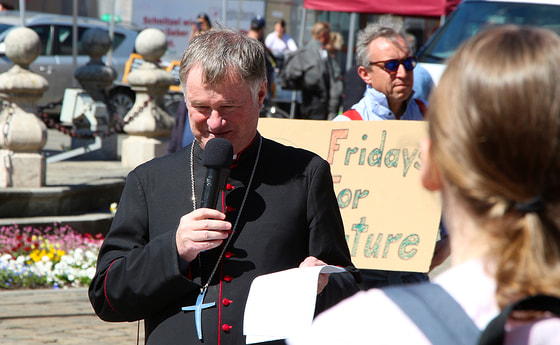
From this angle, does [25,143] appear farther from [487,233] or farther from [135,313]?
[487,233]

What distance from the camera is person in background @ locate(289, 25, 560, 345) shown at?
46.9 inches

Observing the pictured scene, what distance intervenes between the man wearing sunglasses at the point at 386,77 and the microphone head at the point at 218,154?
63.2 inches

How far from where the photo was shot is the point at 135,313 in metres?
2.41

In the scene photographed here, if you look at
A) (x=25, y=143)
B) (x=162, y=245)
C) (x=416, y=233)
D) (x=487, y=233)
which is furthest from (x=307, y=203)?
(x=25, y=143)

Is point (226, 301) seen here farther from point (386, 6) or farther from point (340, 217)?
point (386, 6)

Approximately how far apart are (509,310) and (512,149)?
0.25 meters

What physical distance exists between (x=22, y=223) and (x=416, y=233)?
4.91 m

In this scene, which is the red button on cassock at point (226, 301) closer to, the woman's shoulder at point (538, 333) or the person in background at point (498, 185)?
the person in background at point (498, 185)

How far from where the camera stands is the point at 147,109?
1012 centimetres

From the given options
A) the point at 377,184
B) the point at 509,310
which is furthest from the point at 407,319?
the point at 377,184

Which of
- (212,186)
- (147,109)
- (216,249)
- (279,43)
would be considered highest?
(212,186)

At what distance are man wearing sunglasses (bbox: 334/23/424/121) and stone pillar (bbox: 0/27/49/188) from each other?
463 centimetres

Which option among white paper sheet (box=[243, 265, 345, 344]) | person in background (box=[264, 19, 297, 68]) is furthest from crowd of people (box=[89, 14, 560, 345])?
person in background (box=[264, 19, 297, 68])

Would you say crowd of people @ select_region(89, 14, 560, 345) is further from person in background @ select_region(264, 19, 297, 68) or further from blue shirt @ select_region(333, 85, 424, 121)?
person in background @ select_region(264, 19, 297, 68)
